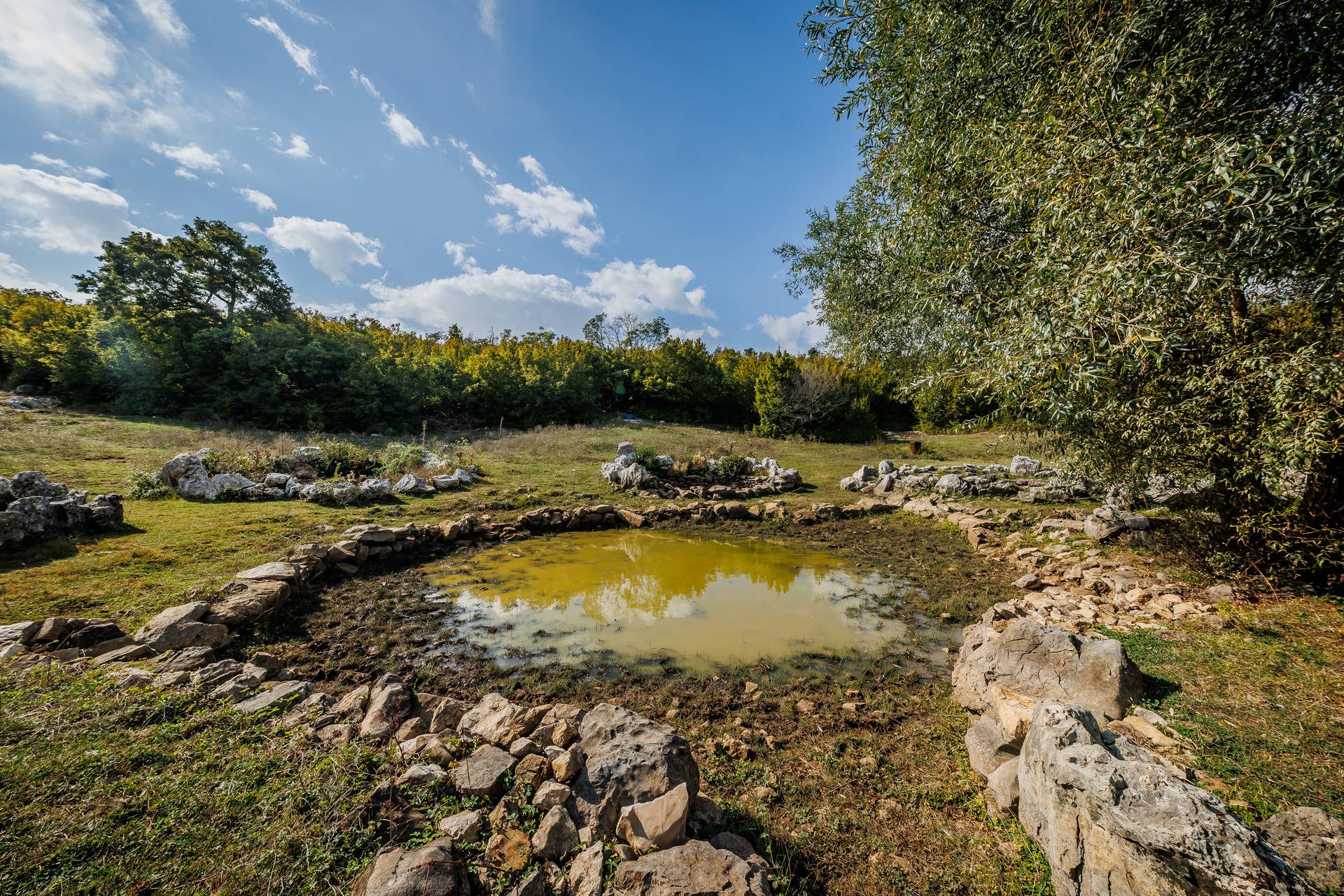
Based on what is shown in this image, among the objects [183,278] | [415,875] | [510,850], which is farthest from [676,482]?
[183,278]

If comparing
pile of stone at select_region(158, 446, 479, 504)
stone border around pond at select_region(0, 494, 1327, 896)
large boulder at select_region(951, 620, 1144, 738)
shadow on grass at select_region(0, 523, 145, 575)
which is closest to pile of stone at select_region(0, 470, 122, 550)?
shadow on grass at select_region(0, 523, 145, 575)

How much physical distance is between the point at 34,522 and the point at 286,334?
54.6ft

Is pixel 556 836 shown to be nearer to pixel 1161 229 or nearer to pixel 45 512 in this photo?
pixel 1161 229

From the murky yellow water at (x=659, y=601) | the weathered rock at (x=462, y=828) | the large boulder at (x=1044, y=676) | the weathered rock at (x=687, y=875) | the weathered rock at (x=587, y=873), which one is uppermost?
the large boulder at (x=1044, y=676)

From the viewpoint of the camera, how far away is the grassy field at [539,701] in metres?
2.23

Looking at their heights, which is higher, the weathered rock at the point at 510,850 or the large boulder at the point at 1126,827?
the large boulder at the point at 1126,827

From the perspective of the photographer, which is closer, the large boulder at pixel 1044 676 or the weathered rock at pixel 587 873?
the weathered rock at pixel 587 873

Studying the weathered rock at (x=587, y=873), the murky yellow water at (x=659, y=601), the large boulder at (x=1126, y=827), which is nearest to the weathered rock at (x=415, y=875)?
the weathered rock at (x=587, y=873)

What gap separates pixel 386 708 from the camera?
11.5 feet

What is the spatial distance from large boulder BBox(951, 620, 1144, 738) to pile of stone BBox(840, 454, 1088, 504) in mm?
7982

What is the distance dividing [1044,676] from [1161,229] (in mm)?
3700

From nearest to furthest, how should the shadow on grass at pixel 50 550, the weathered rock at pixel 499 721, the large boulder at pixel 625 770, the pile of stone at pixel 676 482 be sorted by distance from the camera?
the large boulder at pixel 625 770
the weathered rock at pixel 499 721
the shadow on grass at pixel 50 550
the pile of stone at pixel 676 482

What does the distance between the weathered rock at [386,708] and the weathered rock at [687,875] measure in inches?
82.2

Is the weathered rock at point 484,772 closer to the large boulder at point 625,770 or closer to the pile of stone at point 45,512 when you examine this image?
the large boulder at point 625,770
